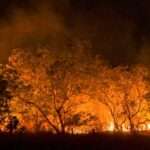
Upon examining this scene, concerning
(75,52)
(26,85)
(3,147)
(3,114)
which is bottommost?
(3,147)

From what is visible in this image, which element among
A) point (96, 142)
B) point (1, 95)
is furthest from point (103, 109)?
point (96, 142)

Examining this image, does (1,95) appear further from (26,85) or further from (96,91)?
(96,91)

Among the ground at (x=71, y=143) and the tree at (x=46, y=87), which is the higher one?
the tree at (x=46, y=87)

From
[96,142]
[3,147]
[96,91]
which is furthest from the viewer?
[96,91]

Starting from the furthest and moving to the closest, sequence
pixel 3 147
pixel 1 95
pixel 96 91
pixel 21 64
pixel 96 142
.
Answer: pixel 96 91 < pixel 21 64 < pixel 1 95 < pixel 96 142 < pixel 3 147

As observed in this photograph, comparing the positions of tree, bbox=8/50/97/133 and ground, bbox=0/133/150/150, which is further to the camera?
tree, bbox=8/50/97/133

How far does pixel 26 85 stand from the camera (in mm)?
27844

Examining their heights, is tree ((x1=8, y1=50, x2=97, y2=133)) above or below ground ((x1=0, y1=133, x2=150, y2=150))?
above

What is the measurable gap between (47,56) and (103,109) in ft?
17.1

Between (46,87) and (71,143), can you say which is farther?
(46,87)

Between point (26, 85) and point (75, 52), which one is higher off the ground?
point (75, 52)

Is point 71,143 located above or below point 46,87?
below

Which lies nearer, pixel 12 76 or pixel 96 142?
pixel 96 142

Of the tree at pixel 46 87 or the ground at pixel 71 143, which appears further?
the tree at pixel 46 87
